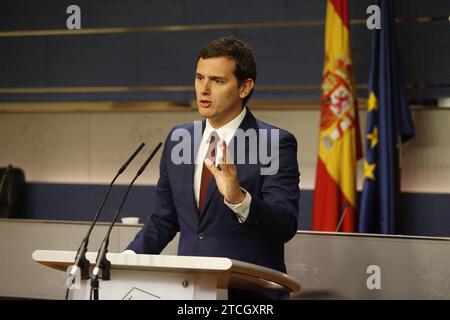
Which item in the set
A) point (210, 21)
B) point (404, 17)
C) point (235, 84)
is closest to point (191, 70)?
point (210, 21)

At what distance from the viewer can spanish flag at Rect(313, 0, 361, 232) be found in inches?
199

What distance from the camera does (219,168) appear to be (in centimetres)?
254

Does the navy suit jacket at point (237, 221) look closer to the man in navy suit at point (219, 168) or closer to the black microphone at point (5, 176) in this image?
the man in navy suit at point (219, 168)

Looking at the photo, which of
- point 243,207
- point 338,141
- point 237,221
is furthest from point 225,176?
point 338,141

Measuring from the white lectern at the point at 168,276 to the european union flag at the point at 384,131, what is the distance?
276cm

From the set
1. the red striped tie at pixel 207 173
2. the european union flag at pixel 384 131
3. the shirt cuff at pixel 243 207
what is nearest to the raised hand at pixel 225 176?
the shirt cuff at pixel 243 207

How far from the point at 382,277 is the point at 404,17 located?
2151 mm

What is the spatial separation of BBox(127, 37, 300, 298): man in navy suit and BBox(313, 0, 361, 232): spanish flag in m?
2.40

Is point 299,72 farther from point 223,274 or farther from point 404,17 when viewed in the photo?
point 223,274

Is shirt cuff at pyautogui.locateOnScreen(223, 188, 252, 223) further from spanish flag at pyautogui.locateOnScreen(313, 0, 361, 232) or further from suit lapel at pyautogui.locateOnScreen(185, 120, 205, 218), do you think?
spanish flag at pyautogui.locateOnScreen(313, 0, 361, 232)

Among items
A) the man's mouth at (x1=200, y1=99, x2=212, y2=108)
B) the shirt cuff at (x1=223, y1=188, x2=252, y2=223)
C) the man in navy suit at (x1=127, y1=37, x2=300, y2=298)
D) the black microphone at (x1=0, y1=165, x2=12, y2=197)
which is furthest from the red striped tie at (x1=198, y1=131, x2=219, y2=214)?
the black microphone at (x1=0, y1=165, x2=12, y2=197)

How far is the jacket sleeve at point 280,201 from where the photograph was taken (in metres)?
2.35

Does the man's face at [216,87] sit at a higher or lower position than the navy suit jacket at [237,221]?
higher

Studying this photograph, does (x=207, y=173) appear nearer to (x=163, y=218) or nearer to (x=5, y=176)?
(x=163, y=218)
